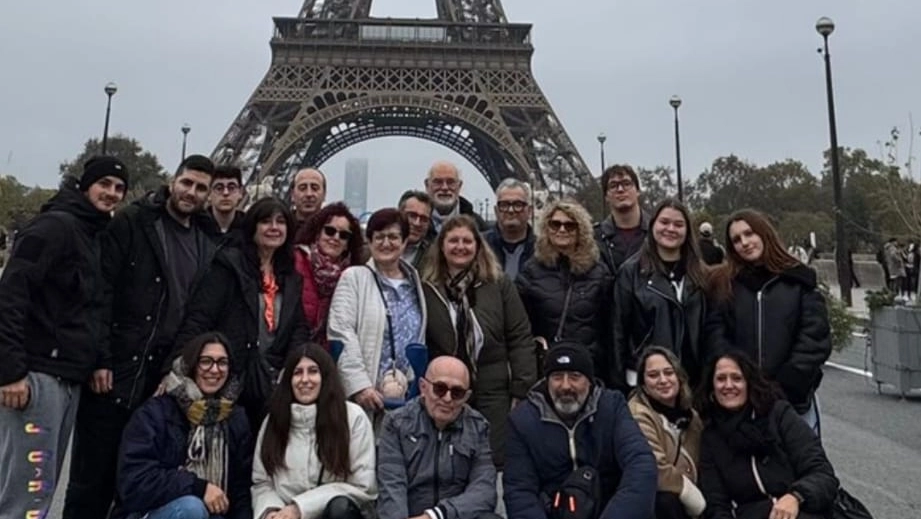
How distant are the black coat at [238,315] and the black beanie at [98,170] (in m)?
0.66

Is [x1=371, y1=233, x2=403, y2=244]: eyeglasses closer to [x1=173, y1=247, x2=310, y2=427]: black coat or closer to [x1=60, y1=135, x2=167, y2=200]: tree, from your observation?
[x1=173, y1=247, x2=310, y2=427]: black coat

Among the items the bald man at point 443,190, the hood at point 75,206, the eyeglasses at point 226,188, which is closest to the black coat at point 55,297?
the hood at point 75,206

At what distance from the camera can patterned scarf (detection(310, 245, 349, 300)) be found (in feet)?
14.4

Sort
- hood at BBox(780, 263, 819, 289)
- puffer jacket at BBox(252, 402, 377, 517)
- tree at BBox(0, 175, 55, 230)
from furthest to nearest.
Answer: tree at BBox(0, 175, 55, 230), hood at BBox(780, 263, 819, 289), puffer jacket at BBox(252, 402, 377, 517)

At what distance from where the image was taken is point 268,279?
4.29 metres

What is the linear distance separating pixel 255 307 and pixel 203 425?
2.19ft

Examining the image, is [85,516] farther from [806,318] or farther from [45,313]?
[806,318]

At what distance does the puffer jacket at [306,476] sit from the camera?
12.3ft

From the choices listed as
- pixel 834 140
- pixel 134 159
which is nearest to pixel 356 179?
pixel 134 159

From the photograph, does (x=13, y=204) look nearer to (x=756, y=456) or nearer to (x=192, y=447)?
(x=192, y=447)

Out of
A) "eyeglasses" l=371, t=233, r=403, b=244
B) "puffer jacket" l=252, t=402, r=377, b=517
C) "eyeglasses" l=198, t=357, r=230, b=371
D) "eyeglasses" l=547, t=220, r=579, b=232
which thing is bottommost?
"puffer jacket" l=252, t=402, r=377, b=517

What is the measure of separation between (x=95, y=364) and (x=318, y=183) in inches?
72.0

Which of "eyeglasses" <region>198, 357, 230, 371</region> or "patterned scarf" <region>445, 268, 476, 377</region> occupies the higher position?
"patterned scarf" <region>445, 268, 476, 377</region>

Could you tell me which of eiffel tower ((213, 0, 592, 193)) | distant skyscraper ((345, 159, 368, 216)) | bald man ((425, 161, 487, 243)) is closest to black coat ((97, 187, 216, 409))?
bald man ((425, 161, 487, 243))
